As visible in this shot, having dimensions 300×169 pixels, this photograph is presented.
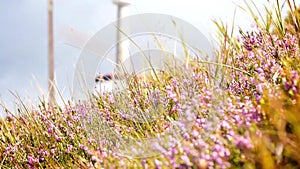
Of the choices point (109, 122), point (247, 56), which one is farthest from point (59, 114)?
point (247, 56)

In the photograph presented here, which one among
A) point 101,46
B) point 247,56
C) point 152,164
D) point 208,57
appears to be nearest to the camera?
point 152,164

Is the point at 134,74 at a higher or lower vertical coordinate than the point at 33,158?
higher

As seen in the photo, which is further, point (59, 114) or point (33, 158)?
point (59, 114)

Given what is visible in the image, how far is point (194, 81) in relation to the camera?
3367mm

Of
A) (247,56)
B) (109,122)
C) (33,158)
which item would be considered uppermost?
(247,56)

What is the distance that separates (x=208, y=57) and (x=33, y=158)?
57.1 inches

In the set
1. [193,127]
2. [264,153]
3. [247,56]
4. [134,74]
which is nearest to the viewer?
[264,153]

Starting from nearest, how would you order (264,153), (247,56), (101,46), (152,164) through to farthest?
(264,153), (152,164), (247,56), (101,46)

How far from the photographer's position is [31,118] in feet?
14.6

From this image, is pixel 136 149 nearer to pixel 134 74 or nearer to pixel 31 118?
pixel 134 74

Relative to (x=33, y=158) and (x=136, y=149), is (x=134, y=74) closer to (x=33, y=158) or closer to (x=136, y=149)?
(x=33, y=158)

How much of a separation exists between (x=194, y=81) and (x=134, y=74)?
3.32ft

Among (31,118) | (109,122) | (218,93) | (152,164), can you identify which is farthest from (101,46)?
(152,164)

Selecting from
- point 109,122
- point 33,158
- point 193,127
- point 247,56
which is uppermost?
point 247,56
